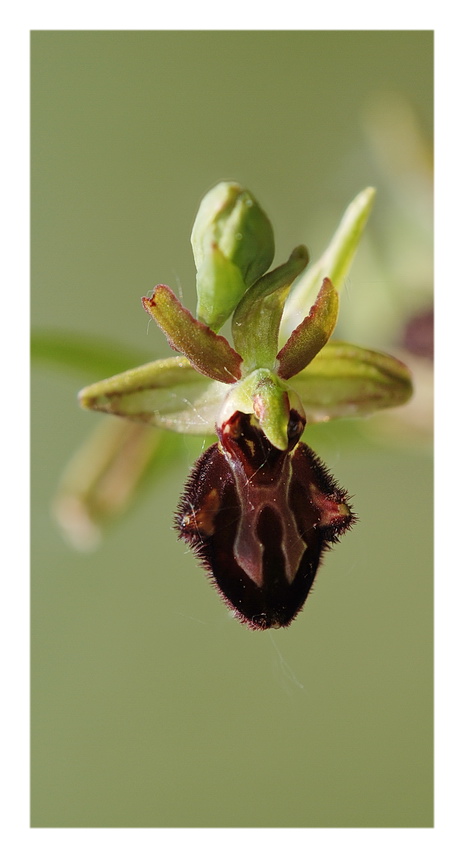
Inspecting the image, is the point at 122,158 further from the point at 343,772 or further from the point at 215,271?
the point at 343,772

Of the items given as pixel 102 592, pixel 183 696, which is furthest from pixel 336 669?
pixel 102 592

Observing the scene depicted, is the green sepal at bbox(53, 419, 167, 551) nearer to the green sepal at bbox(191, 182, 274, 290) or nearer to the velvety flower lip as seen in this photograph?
the velvety flower lip

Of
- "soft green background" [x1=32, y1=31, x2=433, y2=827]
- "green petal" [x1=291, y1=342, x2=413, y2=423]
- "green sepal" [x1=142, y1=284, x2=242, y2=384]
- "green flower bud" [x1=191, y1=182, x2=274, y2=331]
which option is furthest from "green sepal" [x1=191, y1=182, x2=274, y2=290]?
"soft green background" [x1=32, y1=31, x2=433, y2=827]

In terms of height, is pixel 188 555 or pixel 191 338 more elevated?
pixel 191 338

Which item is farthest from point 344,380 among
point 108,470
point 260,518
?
point 108,470

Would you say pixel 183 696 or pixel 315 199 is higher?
pixel 315 199

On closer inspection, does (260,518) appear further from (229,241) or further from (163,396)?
(229,241)

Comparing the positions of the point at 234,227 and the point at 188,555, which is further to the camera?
the point at 188,555
